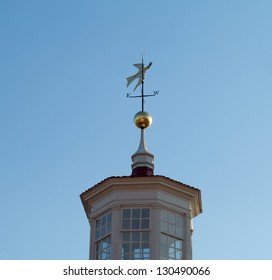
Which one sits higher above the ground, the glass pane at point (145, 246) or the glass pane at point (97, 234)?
the glass pane at point (97, 234)

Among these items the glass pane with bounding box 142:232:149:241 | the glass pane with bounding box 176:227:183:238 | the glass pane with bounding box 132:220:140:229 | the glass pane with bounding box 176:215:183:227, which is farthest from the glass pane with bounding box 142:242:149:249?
the glass pane with bounding box 176:215:183:227

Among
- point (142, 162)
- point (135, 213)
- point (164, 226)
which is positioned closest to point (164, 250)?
point (164, 226)

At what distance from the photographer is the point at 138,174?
112ft

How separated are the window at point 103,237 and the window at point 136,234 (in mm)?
614

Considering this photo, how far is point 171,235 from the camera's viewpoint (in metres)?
32.3

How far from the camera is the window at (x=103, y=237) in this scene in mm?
32312

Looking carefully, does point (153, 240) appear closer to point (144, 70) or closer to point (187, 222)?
point (187, 222)

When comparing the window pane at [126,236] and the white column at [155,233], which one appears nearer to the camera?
the white column at [155,233]

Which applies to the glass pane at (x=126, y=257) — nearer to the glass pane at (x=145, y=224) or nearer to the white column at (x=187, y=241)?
the glass pane at (x=145, y=224)

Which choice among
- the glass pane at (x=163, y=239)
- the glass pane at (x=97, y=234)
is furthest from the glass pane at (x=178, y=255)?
the glass pane at (x=97, y=234)

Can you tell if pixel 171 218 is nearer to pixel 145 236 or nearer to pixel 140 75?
pixel 145 236

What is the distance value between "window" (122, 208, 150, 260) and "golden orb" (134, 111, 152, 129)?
180 inches

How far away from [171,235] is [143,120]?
558cm
